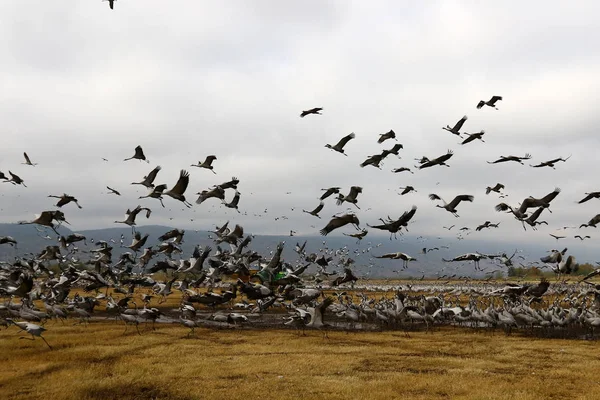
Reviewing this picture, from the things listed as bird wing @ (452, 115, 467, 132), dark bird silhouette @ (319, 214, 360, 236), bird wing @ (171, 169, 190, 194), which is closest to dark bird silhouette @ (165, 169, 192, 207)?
bird wing @ (171, 169, 190, 194)

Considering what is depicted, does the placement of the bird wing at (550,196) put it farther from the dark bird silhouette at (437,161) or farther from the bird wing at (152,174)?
the bird wing at (152,174)

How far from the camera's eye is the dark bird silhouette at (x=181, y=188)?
21.0 metres

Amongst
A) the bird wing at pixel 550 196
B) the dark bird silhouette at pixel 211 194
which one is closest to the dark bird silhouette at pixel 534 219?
the bird wing at pixel 550 196

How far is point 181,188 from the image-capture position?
2123 centimetres

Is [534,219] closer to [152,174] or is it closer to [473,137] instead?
[473,137]

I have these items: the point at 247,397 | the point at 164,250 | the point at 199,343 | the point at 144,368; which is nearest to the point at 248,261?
the point at 164,250

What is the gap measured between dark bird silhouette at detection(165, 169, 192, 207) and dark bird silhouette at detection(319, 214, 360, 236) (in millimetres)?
6236

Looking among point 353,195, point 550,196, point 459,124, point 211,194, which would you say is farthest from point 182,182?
point 550,196

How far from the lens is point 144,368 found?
1897cm

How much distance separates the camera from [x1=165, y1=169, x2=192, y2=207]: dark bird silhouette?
2098cm

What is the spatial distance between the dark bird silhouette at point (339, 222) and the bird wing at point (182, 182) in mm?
6255

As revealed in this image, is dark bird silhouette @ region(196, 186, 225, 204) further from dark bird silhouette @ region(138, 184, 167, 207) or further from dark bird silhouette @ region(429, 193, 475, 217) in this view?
dark bird silhouette @ region(429, 193, 475, 217)

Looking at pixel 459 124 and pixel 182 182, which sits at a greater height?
pixel 459 124

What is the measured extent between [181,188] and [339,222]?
7106mm
